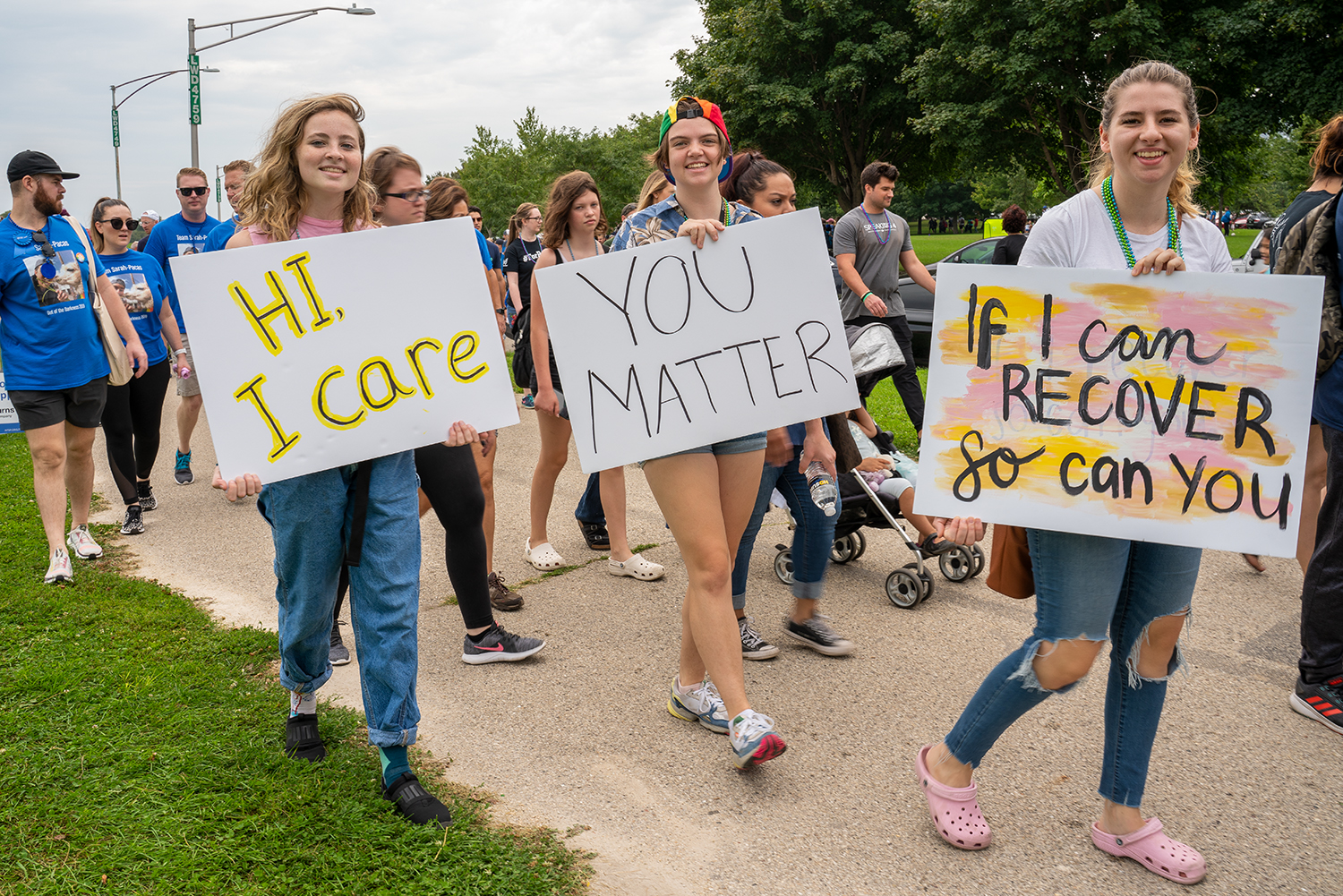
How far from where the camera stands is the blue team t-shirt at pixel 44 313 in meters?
5.19

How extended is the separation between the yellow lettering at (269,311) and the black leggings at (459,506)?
97 centimetres

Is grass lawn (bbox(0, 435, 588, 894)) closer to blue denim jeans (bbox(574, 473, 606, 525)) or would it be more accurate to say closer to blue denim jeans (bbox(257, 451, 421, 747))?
blue denim jeans (bbox(257, 451, 421, 747))

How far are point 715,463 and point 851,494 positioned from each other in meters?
1.87

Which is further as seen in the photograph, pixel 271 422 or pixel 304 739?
pixel 304 739

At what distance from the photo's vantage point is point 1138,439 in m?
2.56

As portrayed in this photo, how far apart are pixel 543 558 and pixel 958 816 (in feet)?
10.2

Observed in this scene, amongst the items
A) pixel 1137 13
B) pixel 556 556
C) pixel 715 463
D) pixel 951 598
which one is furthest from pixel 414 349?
pixel 1137 13

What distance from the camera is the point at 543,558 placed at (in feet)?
17.8

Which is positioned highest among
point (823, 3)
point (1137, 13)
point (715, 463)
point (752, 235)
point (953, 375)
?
point (823, 3)

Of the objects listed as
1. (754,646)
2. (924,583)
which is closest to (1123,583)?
(754,646)

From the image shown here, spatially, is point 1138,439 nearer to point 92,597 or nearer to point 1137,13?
point 92,597

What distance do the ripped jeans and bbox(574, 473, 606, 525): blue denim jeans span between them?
10.9ft

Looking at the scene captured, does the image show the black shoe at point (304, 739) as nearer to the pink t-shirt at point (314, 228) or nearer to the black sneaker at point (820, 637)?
the pink t-shirt at point (314, 228)

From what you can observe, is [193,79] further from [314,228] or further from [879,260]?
[314,228]
